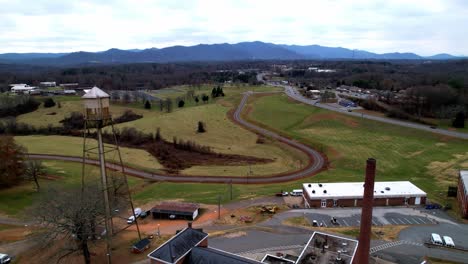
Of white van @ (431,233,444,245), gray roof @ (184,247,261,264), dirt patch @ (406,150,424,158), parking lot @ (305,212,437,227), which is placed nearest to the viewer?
gray roof @ (184,247,261,264)

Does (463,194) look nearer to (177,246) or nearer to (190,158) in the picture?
(177,246)

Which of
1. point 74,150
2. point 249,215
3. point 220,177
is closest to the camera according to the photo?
point 249,215

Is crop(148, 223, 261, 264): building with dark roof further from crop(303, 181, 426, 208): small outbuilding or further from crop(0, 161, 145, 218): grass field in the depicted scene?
crop(0, 161, 145, 218): grass field

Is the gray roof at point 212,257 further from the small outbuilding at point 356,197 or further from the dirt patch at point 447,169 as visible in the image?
the dirt patch at point 447,169

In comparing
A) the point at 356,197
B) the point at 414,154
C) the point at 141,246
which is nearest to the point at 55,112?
the point at 141,246

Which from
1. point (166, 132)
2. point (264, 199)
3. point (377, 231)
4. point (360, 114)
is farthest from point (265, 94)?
point (377, 231)

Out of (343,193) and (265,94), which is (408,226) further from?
(265,94)

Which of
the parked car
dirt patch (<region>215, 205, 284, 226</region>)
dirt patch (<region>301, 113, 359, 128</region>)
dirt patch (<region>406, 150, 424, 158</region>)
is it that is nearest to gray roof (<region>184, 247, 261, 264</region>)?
dirt patch (<region>215, 205, 284, 226</region>)
